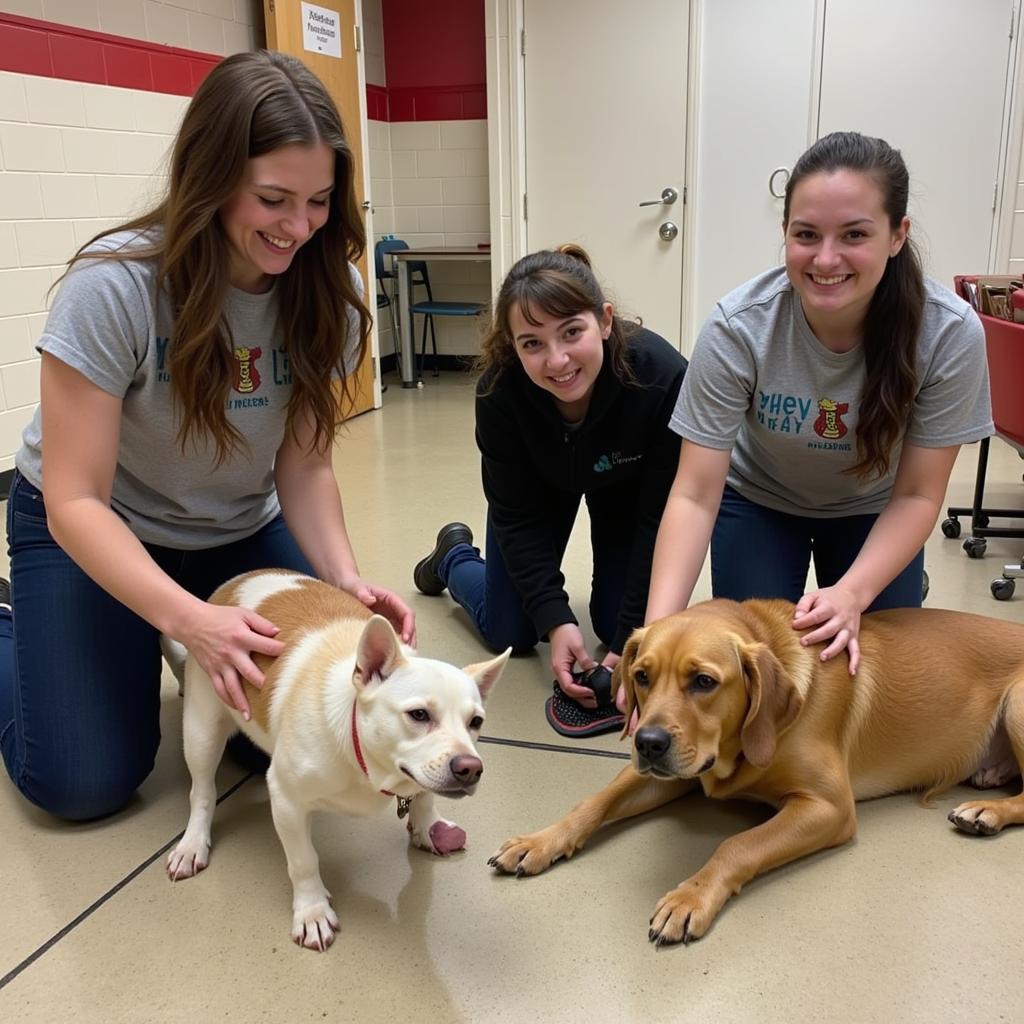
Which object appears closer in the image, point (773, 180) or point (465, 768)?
point (465, 768)

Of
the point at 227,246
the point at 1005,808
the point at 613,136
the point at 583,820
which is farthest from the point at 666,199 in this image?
the point at 583,820

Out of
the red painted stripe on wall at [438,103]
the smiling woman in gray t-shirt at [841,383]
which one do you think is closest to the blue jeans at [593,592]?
the smiling woman in gray t-shirt at [841,383]

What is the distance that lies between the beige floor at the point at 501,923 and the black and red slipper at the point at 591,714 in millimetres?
98

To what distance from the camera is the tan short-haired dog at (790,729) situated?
165 centimetres

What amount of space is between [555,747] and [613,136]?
17.4ft

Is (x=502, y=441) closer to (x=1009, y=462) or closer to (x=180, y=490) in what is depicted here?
(x=180, y=490)

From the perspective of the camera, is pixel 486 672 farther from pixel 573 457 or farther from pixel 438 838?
pixel 573 457

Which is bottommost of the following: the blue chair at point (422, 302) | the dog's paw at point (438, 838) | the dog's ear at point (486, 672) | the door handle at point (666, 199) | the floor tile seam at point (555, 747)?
the floor tile seam at point (555, 747)

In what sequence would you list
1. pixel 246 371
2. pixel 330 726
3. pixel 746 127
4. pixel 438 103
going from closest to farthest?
1. pixel 330 726
2. pixel 246 371
3. pixel 746 127
4. pixel 438 103

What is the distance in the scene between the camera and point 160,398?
189cm

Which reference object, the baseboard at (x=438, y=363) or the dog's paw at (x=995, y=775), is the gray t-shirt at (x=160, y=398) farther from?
the baseboard at (x=438, y=363)

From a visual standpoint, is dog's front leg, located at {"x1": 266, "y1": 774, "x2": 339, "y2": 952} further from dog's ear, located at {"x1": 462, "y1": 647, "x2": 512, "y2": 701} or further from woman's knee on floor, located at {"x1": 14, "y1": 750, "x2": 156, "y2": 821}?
woman's knee on floor, located at {"x1": 14, "y1": 750, "x2": 156, "y2": 821}

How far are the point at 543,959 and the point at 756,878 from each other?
0.45m

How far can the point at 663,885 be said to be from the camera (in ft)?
5.83
